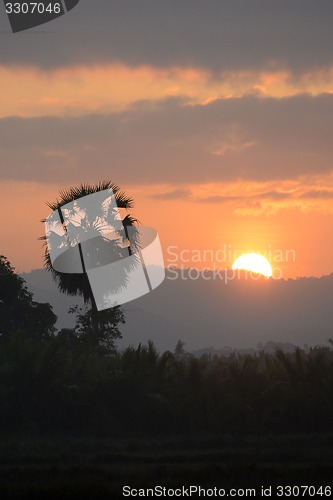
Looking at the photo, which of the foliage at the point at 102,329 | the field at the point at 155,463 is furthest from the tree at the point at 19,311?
the field at the point at 155,463

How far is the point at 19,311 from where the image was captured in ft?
147

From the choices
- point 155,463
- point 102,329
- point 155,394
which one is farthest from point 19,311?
point 155,463

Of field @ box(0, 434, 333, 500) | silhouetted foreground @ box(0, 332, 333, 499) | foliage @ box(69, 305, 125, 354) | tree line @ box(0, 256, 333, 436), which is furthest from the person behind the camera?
foliage @ box(69, 305, 125, 354)

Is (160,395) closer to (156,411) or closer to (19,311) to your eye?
(156,411)

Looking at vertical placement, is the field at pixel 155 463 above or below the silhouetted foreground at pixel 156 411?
below

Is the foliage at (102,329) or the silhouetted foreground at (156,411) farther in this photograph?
the foliage at (102,329)

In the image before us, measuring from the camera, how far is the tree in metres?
44.0

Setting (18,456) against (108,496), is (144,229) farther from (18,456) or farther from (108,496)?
→ (108,496)

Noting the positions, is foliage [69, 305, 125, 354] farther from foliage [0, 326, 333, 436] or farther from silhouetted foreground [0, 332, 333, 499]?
foliage [0, 326, 333, 436]

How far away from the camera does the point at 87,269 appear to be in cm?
4206

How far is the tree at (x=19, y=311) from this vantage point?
44.0 m

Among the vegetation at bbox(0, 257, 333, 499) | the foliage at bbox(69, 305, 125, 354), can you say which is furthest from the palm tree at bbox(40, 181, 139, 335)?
the vegetation at bbox(0, 257, 333, 499)

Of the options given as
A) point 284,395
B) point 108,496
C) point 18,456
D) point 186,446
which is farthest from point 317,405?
point 108,496

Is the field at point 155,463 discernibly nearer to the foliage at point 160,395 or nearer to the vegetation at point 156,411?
the vegetation at point 156,411
